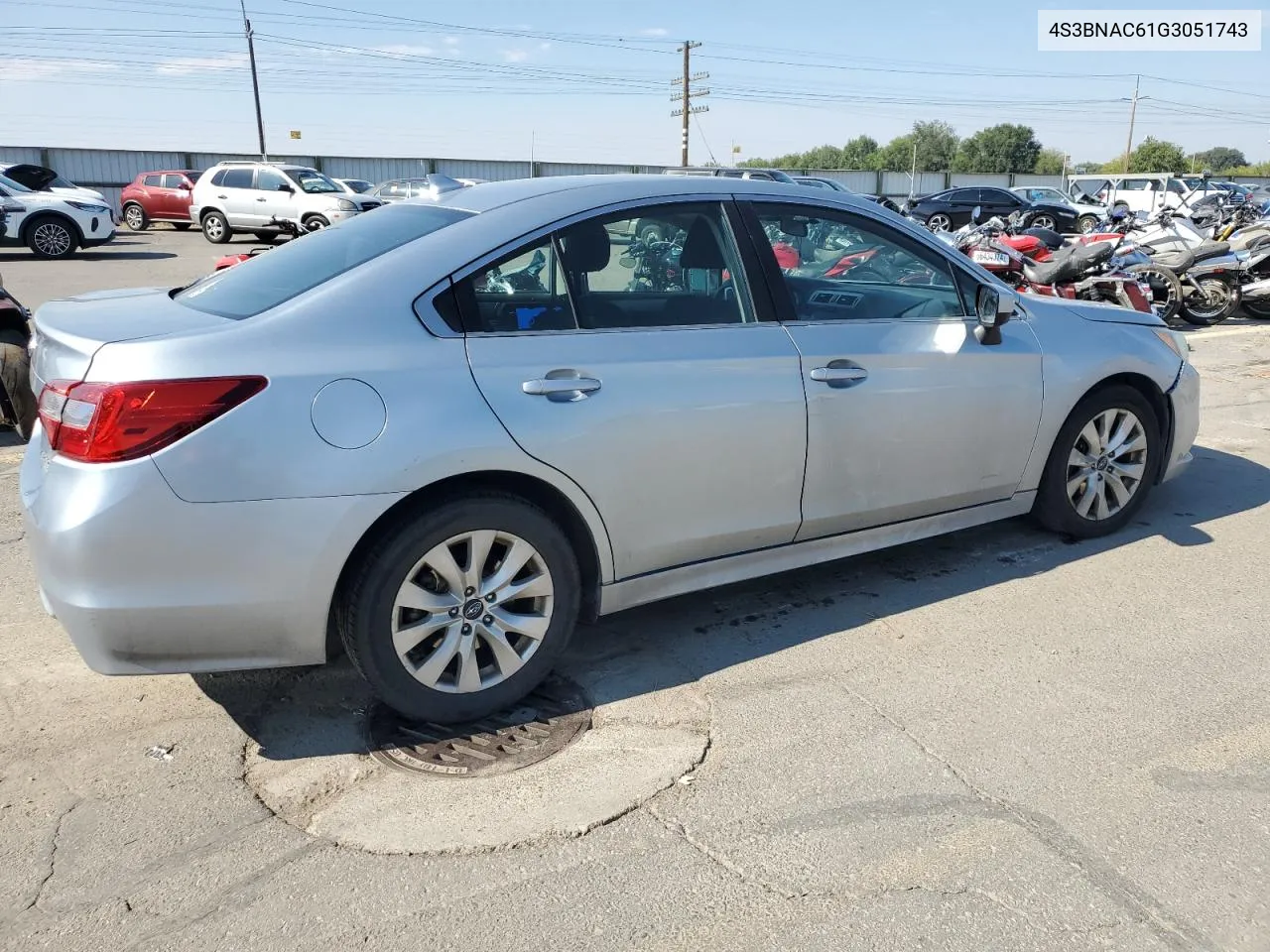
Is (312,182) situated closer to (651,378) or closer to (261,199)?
(261,199)

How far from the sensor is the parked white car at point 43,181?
19.4 m

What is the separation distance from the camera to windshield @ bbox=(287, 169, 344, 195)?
2331 centimetres

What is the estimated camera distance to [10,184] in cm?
1892

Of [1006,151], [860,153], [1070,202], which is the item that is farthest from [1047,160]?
[1070,202]

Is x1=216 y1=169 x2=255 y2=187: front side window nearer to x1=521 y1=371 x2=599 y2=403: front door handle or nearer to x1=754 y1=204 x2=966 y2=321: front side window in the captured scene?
x1=754 y1=204 x2=966 y2=321: front side window

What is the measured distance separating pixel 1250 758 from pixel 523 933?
86.9 inches

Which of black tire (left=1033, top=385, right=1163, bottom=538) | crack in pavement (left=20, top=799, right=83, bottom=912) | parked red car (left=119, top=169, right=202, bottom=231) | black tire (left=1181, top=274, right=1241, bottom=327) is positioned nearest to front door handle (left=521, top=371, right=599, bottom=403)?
crack in pavement (left=20, top=799, right=83, bottom=912)

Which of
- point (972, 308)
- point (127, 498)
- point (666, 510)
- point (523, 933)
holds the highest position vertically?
point (972, 308)

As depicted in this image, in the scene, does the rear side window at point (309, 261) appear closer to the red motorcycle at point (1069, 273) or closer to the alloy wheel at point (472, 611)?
the alloy wheel at point (472, 611)

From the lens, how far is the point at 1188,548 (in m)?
4.79

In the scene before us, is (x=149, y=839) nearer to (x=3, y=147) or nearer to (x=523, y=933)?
(x=523, y=933)

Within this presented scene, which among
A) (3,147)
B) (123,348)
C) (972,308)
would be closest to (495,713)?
(123,348)

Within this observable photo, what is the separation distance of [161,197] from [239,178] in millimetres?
5415

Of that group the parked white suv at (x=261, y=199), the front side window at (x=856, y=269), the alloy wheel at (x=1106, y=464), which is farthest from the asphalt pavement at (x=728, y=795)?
the parked white suv at (x=261, y=199)
